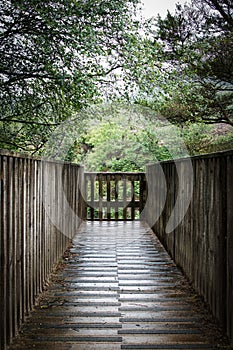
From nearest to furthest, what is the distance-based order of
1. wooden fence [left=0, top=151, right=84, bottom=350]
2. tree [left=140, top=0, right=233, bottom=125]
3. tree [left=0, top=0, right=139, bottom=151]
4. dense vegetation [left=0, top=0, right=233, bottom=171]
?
wooden fence [left=0, top=151, right=84, bottom=350] → tree [left=0, top=0, right=139, bottom=151] → dense vegetation [left=0, top=0, right=233, bottom=171] → tree [left=140, top=0, right=233, bottom=125]

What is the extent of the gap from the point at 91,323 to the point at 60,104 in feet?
11.2

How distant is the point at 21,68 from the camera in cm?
501

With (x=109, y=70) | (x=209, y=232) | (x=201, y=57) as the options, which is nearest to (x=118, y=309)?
(x=209, y=232)

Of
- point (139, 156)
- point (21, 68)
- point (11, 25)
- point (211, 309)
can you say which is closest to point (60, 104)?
point (21, 68)

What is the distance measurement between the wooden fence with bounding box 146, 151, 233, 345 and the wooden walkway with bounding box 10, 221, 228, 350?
0.19 m

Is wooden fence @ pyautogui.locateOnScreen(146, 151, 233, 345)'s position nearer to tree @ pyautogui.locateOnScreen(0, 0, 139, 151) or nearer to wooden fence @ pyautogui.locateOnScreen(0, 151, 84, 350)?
wooden fence @ pyautogui.locateOnScreen(0, 151, 84, 350)

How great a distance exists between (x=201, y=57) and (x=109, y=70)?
2019 mm

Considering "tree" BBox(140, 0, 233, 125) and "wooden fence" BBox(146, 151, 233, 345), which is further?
"tree" BBox(140, 0, 233, 125)

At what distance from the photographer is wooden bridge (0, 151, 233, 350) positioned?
→ 8.29 feet

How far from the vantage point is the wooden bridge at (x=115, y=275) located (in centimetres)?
253

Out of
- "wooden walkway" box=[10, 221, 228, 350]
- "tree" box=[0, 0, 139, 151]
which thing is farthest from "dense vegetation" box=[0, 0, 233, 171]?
"wooden walkway" box=[10, 221, 228, 350]

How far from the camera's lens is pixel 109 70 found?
598cm

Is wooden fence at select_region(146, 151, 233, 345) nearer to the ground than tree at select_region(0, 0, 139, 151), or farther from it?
nearer to the ground

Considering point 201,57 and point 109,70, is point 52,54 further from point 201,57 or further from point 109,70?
point 201,57
